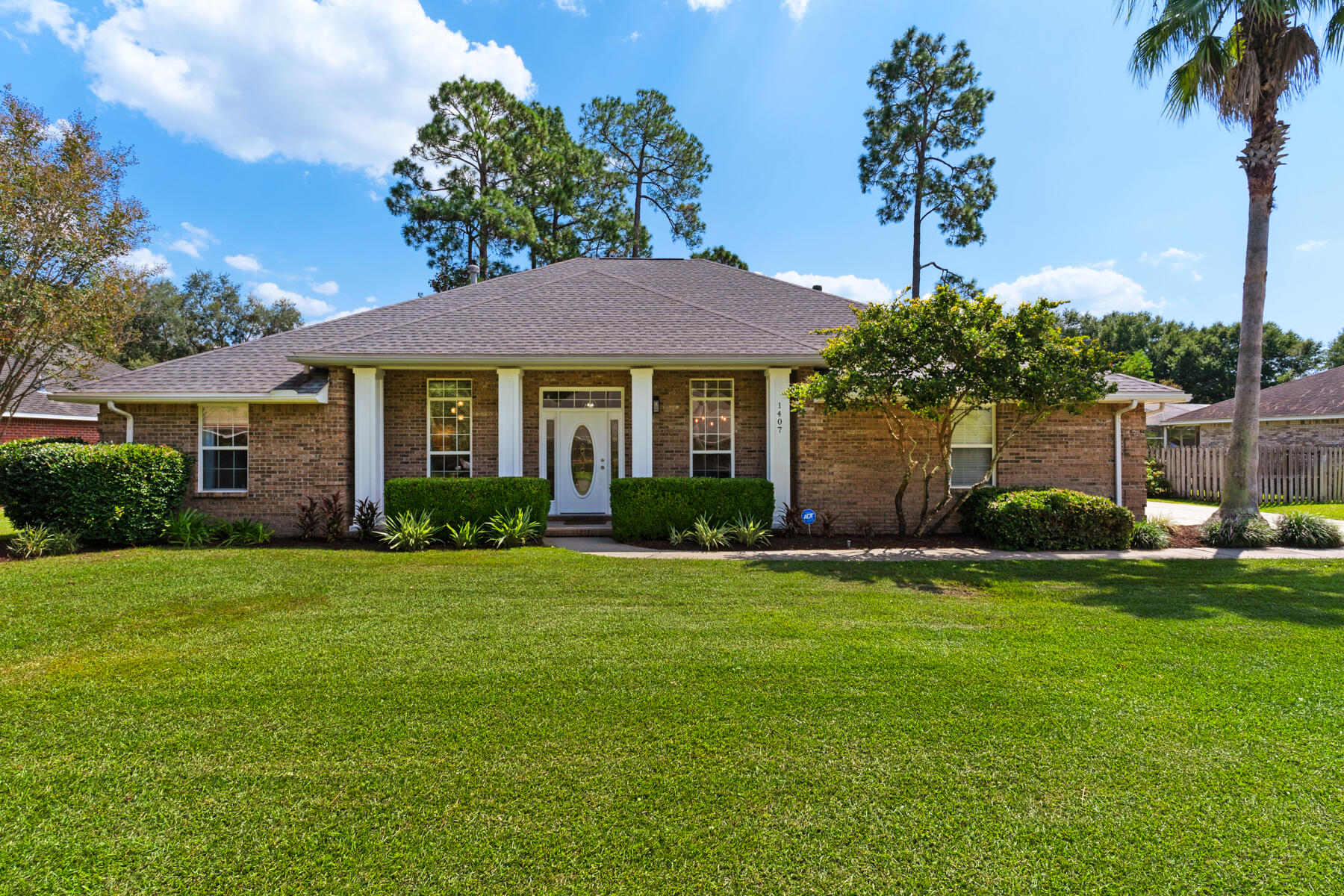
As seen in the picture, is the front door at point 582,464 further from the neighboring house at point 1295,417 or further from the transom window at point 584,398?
the neighboring house at point 1295,417

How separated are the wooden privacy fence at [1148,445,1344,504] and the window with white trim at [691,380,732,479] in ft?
39.8

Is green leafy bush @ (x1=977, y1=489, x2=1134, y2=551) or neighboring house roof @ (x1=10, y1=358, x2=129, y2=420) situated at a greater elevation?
neighboring house roof @ (x1=10, y1=358, x2=129, y2=420)

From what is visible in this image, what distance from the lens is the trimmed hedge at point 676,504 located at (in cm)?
992

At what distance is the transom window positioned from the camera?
11.8 metres

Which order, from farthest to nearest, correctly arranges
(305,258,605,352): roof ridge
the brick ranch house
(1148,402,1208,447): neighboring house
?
1. (1148,402,1208,447): neighboring house
2. (305,258,605,352): roof ridge
3. the brick ranch house

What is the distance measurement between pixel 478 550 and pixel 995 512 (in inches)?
316

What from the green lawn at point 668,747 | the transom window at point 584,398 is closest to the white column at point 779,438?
the transom window at point 584,398

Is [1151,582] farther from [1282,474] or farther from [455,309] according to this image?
[1282,474]

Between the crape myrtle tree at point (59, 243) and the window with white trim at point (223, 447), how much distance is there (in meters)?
3.03

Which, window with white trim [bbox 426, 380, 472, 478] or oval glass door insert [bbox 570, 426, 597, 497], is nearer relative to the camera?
window with white trim [bbox 426, 380, 472, 478]

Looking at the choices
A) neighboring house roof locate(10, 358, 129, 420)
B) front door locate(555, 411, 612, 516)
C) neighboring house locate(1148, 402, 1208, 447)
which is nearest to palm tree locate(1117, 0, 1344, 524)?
front door locate(555, 411, 612, 516)

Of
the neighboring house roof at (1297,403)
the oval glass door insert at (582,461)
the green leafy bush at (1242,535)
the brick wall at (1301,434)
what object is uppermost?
the neighboring house roof at (1297,403)

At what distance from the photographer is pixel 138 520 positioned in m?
9.23

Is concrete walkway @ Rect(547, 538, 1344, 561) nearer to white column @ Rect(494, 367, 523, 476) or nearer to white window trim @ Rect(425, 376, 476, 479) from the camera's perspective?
white column @ Rect(494, 367, 523, 476)
